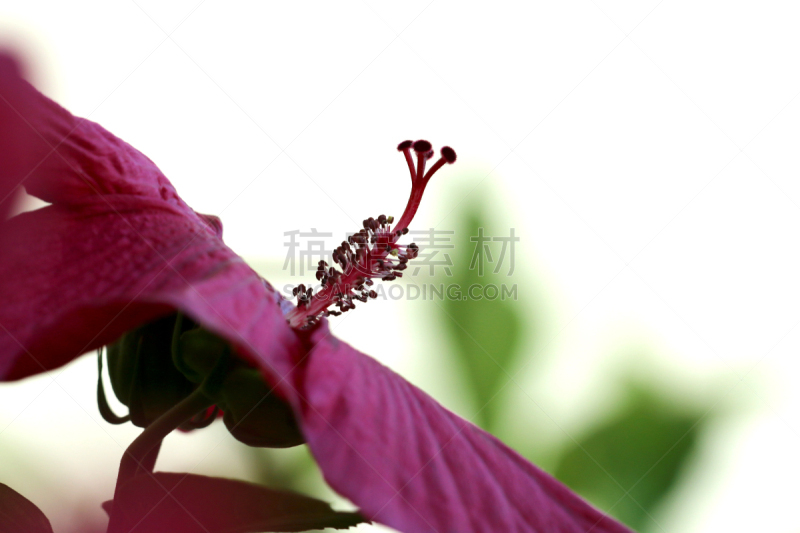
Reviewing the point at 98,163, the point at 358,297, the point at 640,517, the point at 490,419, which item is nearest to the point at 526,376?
the point at 490,419

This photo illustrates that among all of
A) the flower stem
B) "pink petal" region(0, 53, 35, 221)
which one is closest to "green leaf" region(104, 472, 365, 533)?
the flower stem

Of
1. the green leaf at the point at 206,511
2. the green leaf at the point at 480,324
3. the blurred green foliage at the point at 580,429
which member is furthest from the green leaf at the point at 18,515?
the green leaf at the point at 480,324

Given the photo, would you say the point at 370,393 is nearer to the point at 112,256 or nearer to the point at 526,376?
the point at 112,256

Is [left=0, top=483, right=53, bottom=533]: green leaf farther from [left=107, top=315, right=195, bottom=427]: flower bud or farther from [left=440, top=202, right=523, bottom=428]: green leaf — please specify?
[left=440, top=202, right=523, bottom=428]: green leaf

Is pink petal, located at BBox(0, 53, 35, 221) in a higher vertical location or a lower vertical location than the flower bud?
higher

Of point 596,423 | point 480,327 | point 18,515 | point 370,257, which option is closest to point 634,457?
point 596,423

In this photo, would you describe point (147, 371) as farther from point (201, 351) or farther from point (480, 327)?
point (480, 327)

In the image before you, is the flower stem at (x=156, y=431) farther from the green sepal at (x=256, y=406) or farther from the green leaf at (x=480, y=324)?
the green leaf at (x=480, y=324)
